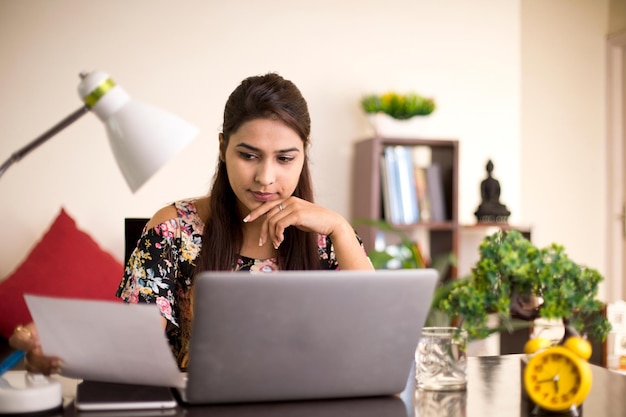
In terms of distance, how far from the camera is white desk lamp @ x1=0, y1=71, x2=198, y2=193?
3.31 feet

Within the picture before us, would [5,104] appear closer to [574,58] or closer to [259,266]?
[259,266]

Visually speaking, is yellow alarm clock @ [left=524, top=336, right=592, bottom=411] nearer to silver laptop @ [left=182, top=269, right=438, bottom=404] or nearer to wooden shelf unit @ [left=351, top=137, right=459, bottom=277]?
silver laptop @ [left=182, top=269, right=438, bottom=404]

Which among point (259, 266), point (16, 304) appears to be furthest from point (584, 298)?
point (16, 304)

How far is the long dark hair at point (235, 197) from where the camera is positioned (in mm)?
1782

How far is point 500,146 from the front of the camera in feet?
12.9

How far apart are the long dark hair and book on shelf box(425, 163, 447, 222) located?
1.83 meters

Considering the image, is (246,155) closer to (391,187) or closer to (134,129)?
(134,129)

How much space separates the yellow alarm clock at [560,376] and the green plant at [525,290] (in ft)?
0.12

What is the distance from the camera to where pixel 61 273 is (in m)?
3.01

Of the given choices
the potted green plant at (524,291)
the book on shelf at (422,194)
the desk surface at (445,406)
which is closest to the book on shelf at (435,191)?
the book on shelf at (422,194)

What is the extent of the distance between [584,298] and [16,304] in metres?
2.27

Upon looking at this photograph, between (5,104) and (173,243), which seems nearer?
(173,243)

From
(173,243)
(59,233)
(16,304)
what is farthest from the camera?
(59,233)

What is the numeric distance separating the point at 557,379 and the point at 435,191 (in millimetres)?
2487
